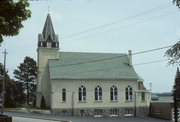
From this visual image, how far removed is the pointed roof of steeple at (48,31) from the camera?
63625 millimetres

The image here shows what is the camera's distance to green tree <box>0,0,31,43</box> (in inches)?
688

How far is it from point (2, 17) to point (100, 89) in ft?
149

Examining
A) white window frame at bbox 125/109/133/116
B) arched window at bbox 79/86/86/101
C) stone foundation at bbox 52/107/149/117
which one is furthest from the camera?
white window frame at bbox 125/109/133/116

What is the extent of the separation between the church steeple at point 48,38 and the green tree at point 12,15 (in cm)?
4458

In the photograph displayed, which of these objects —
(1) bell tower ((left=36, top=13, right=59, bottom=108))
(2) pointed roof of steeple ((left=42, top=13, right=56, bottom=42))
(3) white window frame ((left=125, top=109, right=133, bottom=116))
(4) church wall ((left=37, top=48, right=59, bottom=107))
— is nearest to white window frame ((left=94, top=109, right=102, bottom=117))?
(3) white window frame ((left=125, top=109, right=133, bottom=116))

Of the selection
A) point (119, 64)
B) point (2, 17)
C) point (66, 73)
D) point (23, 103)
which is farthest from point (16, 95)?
point (2, 17)

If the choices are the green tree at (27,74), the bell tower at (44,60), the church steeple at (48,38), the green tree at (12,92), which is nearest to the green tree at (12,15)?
the bell tower at (44,60)

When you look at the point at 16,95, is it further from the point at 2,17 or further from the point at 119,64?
the point at 2,17

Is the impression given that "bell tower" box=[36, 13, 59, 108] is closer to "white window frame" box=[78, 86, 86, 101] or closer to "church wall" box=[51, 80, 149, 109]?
"church wall" box=[51, 80, 149, 109]

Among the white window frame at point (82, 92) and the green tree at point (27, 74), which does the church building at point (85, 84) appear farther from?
the green tree at point (27, 74)

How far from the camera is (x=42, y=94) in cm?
6250

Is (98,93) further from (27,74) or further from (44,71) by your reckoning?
(27,74)

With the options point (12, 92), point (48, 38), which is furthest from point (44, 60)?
point (12, 92)

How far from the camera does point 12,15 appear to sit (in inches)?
716
